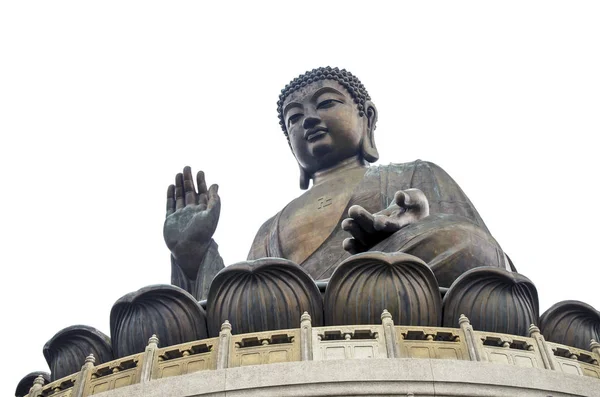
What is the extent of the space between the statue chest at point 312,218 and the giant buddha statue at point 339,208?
14 millimetres

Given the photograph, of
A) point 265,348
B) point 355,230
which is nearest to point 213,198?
point 355,230

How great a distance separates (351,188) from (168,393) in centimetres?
518

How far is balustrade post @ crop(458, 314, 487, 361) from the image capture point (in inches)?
284

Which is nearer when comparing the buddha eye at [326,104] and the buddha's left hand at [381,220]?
the buddha's left hand at [381,220]

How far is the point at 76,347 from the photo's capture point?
828 cm

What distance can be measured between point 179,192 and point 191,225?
0.54m

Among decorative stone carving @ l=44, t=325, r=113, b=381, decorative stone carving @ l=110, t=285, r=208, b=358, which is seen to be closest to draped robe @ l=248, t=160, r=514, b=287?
decorative stone carving @ l=110, t=285, r=208, b=358

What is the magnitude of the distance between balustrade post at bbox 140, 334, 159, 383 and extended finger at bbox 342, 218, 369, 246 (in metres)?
2.25

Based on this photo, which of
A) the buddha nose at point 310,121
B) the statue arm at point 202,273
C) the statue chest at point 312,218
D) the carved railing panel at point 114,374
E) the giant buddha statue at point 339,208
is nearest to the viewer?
the carved railing panel at point 114,374

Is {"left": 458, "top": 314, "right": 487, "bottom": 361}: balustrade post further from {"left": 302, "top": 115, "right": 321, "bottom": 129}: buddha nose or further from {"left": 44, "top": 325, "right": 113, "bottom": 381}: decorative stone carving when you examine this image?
{"left": 302, "top": 115, "right": 321, "bottom": 129}: buddha nose

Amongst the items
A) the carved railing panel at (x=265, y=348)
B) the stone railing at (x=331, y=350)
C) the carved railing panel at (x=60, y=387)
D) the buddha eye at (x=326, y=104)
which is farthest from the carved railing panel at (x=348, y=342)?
the buddha eye at (x=326, y=104)

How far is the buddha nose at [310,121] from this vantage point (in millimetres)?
12367

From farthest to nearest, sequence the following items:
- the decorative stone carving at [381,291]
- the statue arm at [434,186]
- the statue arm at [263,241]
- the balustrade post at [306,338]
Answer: the statue arm at [263,241], the statue arm at [434,186], the decorative stone carving at [381,291], the balustrade post at [306,338]

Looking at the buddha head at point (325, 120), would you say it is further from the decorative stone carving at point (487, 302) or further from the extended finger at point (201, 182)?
the decorative stone carving at point (487, 302)
